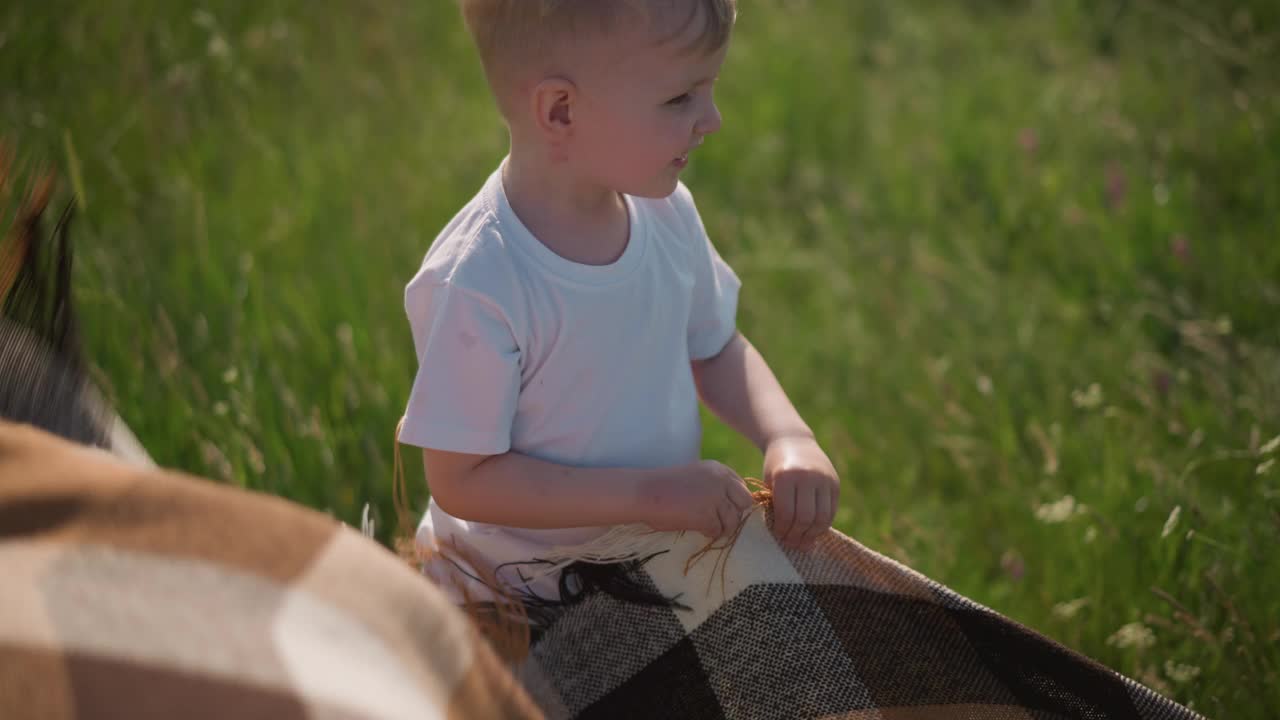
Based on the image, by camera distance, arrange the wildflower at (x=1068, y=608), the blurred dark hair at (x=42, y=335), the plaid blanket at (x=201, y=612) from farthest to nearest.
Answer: the wildflower at (x=1068, y=608), the blurred dark hair at (x=42, y=335), the plaid blanket at (x=201, y=612)

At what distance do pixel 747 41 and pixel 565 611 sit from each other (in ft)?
11.6

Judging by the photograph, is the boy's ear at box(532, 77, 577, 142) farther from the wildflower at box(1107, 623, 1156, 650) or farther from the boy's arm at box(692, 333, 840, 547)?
the wildflower at box(1107, 623, 1156, 650)

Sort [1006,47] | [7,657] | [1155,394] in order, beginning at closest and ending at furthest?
[7,657]
[1155,394]
[1006,47]

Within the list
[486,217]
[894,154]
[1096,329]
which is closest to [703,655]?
[486,217]

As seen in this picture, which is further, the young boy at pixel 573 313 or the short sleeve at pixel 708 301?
the short sleeve at pixel 708 301

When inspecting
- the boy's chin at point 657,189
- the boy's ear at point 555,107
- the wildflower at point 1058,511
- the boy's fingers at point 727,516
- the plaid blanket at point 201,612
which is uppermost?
the boy's ear at point 555,107

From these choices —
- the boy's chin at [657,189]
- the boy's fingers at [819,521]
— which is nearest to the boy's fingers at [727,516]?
the boy's fingers at [819,521]

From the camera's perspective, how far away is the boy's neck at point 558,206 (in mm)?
1681

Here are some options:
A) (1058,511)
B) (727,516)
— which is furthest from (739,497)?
(1058,511)

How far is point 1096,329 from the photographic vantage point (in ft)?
10.6

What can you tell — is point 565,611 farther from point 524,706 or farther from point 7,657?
point 7,657

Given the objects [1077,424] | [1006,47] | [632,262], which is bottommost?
[1077,424]

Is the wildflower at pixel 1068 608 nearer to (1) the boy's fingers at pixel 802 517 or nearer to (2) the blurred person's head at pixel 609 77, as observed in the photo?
(1) the boy's fingers at pixel 802 517

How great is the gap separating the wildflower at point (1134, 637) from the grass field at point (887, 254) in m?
0.01
